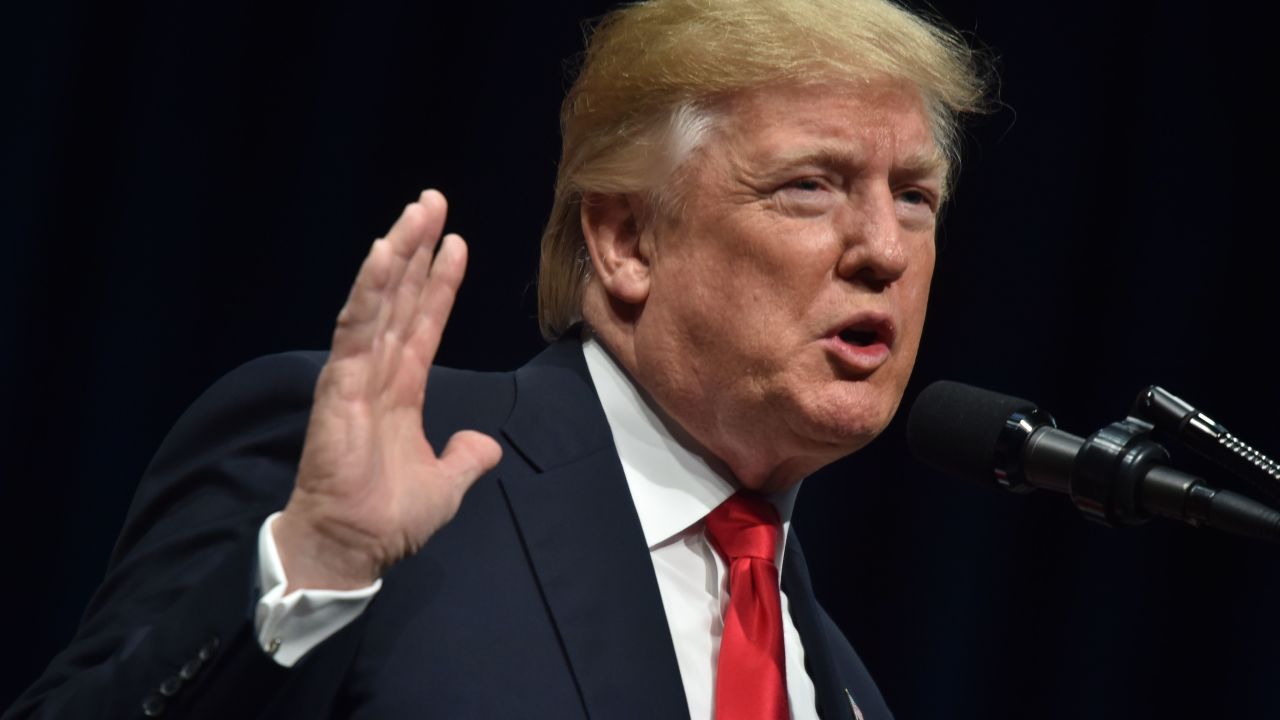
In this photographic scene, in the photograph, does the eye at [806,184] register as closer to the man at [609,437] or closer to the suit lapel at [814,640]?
the man at [609,437]

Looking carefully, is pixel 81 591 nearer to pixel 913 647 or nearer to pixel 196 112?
pixel 196 112

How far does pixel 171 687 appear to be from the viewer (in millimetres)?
1232

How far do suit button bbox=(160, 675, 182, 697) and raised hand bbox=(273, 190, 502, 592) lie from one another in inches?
4.7

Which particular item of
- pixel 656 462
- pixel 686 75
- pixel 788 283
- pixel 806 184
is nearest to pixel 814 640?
pixel 656 462

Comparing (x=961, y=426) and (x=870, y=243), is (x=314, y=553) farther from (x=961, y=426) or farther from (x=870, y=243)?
(x=870, y=243)

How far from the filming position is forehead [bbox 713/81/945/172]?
1.83m

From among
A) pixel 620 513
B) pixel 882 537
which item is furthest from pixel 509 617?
pixel 882 537

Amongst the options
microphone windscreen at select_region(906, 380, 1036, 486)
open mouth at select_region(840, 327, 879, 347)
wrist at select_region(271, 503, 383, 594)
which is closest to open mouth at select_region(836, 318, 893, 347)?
open mouth at select_region(840, 327, 879, 347)

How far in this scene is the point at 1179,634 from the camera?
310 centimetres

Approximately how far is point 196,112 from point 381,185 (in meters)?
0.37


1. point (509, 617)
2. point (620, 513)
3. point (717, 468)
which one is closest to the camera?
point (509, 617)

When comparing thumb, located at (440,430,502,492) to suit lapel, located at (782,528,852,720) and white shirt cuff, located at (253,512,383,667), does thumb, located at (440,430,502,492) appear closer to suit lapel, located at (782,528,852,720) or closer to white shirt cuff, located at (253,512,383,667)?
white shirt cuff, located at (253,512,383,667)

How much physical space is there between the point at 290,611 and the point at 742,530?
76 centimetres

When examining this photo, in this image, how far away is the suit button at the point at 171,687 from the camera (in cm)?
123
